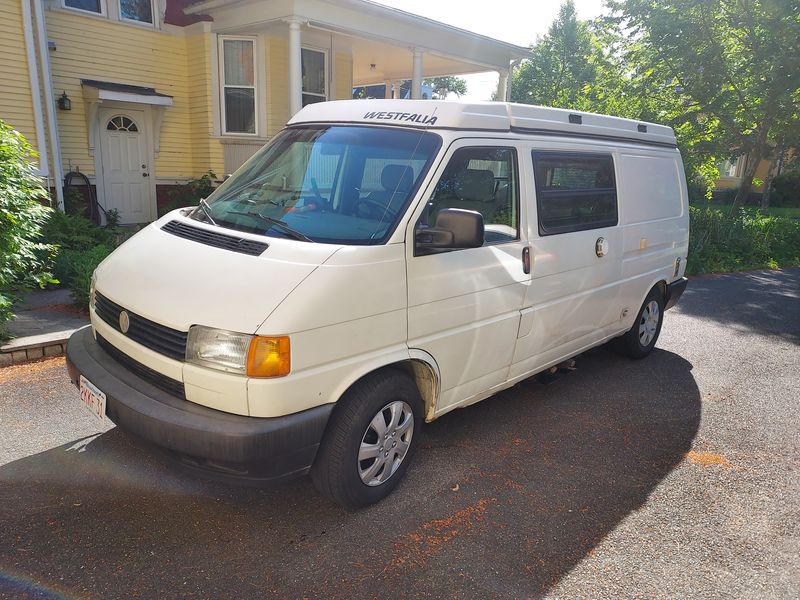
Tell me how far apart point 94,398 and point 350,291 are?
1532 millimetres

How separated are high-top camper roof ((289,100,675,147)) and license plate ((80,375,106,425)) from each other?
2145 mm

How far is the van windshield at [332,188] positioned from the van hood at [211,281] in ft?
0.62

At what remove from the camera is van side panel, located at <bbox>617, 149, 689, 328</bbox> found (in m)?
5.22

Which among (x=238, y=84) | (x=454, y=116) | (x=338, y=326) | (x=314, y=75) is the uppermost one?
(x=314, y=75)

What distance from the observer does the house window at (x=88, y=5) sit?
10.8 m

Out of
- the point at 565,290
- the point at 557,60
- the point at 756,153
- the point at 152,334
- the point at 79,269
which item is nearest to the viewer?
the point at 152,334

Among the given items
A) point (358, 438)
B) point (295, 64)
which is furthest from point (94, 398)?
point (295, 64)

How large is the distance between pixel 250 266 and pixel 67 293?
17.9 ft

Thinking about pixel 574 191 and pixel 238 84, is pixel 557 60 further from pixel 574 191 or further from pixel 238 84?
pixel 574 191

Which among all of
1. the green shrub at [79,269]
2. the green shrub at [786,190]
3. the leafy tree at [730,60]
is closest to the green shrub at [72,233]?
the green shrub at [79,269]

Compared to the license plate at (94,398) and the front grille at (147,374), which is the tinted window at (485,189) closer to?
the front grille at (147,374)

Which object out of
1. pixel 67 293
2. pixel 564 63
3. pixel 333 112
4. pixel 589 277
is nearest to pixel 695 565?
pixel 589 277

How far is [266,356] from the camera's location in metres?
2.68

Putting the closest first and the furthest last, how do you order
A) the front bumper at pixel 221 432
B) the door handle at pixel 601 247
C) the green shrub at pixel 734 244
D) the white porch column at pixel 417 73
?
the front bumper at pixel 221 432 → the door handle at pixel 601 247 → the green shrub at pixel 734 244 → the white porch column at pixel 417 73
